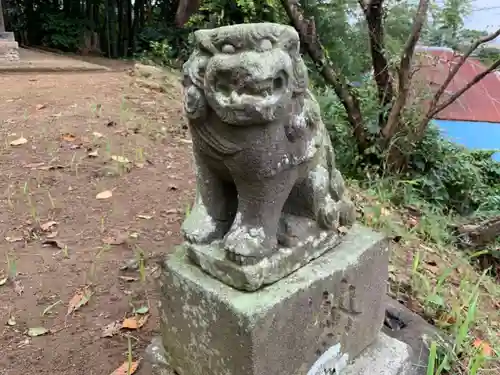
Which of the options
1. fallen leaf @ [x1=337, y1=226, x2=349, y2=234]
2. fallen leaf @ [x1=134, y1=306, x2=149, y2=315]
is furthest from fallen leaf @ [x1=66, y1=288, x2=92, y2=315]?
fallen leaf @ [x1=337, y1=226, x2=349, y2=234]

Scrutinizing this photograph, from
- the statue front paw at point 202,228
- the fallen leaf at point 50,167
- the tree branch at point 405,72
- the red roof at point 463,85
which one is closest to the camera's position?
the statue front paw at point 202,228

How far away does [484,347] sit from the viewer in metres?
2.23

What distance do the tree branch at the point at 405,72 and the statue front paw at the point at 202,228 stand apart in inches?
115

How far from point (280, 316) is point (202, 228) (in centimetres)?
35

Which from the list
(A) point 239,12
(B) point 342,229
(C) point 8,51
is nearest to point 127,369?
(B) point 342,229

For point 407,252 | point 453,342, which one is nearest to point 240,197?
point 453,342

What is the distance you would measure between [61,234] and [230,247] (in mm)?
1663

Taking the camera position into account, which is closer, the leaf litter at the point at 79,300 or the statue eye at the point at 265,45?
the statue eye at the point at 265,45

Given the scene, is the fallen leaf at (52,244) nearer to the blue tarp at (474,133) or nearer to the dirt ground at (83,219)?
the dirt ground at (83,219)

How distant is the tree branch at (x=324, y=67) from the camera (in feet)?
14.1

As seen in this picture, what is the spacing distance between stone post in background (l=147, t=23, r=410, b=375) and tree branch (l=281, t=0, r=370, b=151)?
2.79 meters

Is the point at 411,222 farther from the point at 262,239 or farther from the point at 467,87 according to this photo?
the point at 262,239

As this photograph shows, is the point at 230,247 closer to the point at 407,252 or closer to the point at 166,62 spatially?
the point at 407,252

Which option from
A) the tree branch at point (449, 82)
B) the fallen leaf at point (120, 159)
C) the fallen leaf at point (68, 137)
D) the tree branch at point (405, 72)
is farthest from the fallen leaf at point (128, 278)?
the tree branch at point (449, 82)
